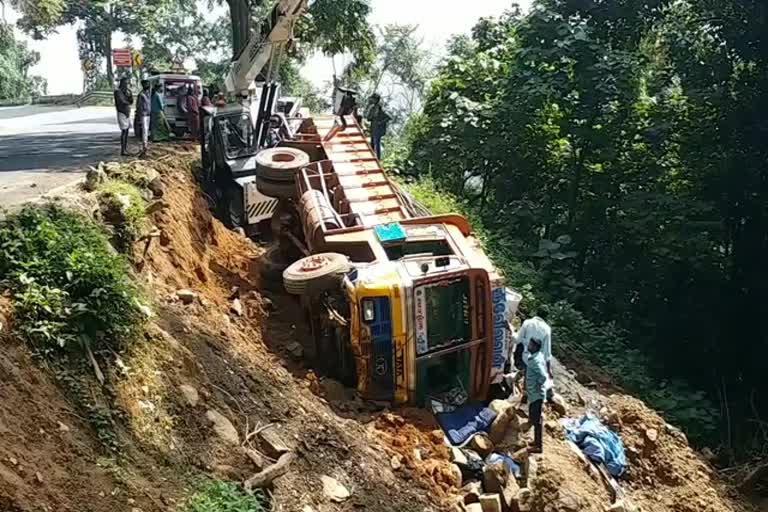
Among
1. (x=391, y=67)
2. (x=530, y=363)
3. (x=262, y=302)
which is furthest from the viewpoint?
(x=391, y=67)

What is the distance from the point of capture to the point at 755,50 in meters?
15.5

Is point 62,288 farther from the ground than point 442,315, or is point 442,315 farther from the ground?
point 62,288

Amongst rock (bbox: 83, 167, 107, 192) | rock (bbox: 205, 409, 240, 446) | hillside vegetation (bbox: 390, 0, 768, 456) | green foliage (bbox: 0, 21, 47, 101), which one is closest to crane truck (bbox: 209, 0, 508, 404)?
rock (bbox: 205, 409, 240, 446)

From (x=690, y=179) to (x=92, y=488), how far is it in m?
14.0

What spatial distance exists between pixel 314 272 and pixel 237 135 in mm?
5283

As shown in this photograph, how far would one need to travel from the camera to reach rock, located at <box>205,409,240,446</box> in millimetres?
5945

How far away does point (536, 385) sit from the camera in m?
7.81

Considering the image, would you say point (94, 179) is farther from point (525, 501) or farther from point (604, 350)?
point (604, 350)

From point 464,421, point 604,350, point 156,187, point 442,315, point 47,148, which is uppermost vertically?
point 47,148

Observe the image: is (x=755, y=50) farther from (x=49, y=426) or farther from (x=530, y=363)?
(x=49, y=426)

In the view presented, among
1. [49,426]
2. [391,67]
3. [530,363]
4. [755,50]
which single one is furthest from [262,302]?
[391,67]

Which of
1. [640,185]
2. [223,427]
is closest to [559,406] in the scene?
[223,427]

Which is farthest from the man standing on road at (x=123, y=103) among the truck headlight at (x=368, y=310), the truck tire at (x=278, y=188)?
the truck headlight at (x=368, y=310)

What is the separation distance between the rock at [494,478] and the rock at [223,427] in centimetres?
230
